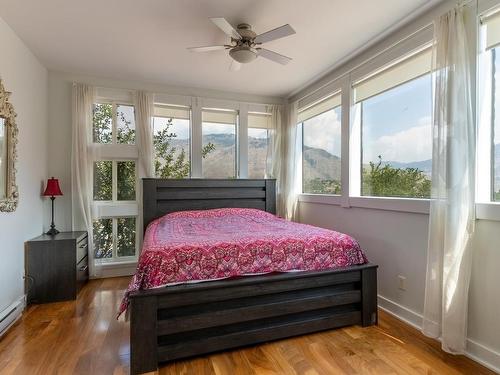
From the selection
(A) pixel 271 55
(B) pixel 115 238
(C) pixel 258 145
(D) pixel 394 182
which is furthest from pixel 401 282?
(B) pixel 115 238

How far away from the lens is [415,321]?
2.47 meters

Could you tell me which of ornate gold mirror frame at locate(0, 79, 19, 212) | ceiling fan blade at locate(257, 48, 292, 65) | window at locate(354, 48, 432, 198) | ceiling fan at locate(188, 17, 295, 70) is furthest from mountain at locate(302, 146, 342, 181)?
ornate gold mirror frame at locate(0, 79, 19, 212)

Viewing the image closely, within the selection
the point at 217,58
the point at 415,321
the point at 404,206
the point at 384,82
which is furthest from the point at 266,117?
the point at 415,321

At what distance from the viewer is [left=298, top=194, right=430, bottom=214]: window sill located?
2410 millimetres

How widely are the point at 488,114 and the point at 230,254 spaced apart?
6.92 feet

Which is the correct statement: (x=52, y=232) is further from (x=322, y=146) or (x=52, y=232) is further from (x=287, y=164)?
(x=322, y=146)

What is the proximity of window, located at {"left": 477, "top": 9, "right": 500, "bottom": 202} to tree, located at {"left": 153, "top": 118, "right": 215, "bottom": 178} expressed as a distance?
3.46 m

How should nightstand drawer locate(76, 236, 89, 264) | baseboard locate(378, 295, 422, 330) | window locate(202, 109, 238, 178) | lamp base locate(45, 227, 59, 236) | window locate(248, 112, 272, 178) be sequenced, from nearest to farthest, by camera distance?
baseboard locate(378, 295, 422, 330) < nightstand drawer locate(76, 236, 89, 264) < lamp base locate(45, 227, 59, 236) < window locate(202, 109, 238, 178) < window locate(248, 112, 272, 178)

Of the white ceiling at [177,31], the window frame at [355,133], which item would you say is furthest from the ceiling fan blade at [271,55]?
the window frame at [355,133]

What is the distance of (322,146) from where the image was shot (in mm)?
4055

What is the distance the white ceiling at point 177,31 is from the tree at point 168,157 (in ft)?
2.74

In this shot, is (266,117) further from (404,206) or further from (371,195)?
(404,206)

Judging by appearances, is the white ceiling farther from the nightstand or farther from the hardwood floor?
the hardwood floor

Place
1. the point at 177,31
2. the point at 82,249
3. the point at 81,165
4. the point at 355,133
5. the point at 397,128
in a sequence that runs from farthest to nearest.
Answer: the point at 81,165
the point at 82,249
the point at 355,133
the point at 397,128
the point at 177,31
